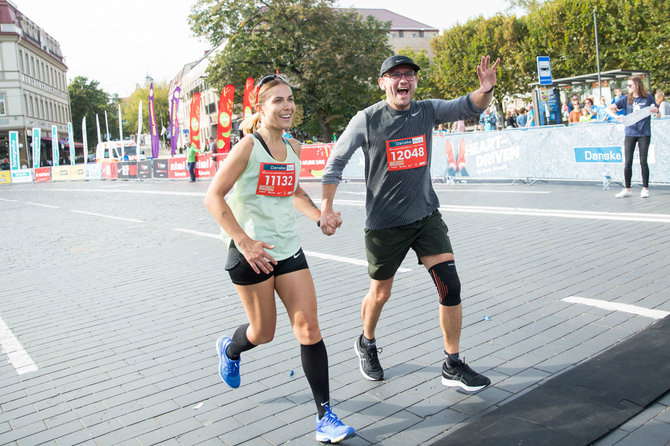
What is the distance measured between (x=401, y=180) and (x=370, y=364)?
114cm

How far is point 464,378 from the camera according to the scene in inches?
136

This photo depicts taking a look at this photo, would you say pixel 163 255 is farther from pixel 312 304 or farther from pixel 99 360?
pixel 312 304

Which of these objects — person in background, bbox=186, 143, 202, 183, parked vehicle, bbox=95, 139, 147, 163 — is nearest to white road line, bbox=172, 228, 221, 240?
person in background, bbox=186, 143, 202, 183

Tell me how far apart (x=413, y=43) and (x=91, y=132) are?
5279 centimetres

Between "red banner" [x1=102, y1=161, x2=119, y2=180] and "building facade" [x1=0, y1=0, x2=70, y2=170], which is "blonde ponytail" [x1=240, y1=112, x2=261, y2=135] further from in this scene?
"building facade" [x1=0, y1=0, x2=70, y2=170]

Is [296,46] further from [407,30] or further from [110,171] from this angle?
[407,30]

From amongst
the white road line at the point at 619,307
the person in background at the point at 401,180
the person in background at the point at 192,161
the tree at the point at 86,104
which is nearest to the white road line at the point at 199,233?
the white road line at the point at 619,307

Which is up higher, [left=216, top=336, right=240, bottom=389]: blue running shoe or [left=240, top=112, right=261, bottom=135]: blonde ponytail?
[left=240, top=112, right=261, bottom=135]: blonde ponytail

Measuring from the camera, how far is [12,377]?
171 inches

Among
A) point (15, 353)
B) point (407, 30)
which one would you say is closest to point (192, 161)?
point (15, 353)

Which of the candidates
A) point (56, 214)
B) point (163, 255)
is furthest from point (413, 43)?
point (163, 255)

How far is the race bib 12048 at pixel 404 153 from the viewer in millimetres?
3664

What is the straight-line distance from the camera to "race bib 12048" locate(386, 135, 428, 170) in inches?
144

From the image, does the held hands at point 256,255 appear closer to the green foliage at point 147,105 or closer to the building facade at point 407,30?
the building facade at point 407,30
